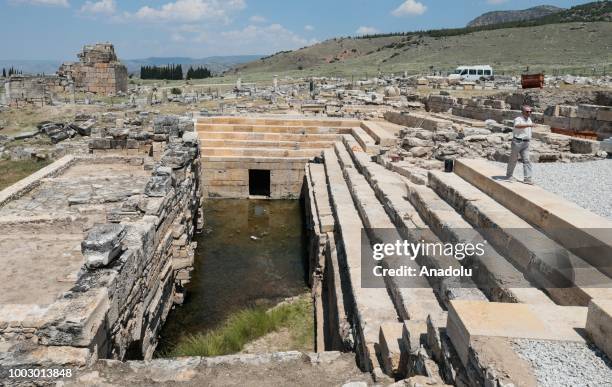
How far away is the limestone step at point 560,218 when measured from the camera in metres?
4.04

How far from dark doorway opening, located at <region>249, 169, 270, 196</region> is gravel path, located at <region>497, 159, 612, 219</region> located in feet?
32.0

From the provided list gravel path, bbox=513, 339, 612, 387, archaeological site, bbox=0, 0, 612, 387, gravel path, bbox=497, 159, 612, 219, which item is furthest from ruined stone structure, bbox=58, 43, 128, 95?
gravel path, bbox=513, 339, 612, 387

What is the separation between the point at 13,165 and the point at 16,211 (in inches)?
252

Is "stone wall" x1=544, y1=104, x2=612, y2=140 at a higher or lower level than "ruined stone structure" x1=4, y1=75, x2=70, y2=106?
lower

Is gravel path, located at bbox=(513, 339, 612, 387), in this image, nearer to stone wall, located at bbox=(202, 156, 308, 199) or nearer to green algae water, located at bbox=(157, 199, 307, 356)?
green algae water, located at bbox=(157, 199, 307, 356)

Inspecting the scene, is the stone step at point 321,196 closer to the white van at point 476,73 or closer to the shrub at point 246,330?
the shrub at point 246,330

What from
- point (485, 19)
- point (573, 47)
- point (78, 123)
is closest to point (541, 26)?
point (573, 47)

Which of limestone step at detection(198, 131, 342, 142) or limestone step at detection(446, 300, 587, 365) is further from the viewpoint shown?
limestone step at detection(198, 131, 342, 142)

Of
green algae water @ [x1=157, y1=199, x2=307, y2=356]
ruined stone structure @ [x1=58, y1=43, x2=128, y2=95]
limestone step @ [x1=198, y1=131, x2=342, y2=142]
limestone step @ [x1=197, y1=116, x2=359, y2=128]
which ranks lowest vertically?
green algae water @ [x1=157, y1=199, x2=307, y2=356]

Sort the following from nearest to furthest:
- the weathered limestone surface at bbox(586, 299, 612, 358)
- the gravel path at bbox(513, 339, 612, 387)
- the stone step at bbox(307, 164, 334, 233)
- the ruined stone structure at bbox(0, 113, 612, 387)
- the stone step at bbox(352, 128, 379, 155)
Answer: the gravel path at bbox(513, 339, 612, 387) → the weathered limestone surface at bbox(586, 299, 612, 358) → the ruined stone structure at bbox(0, 113, 612, 387) → the stone step at bbox(307, 164, 334, 233) → the stone step at bbox(352, 128, 379, 155)

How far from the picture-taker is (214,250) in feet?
35.7

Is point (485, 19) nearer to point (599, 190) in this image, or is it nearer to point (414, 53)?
point (414, 53)

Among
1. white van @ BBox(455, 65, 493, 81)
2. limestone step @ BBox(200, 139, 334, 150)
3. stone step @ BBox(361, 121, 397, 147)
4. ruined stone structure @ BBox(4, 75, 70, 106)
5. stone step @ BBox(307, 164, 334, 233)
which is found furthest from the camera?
white van @ BBox(455, 65, 493, 81)

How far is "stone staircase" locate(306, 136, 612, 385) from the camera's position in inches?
123
